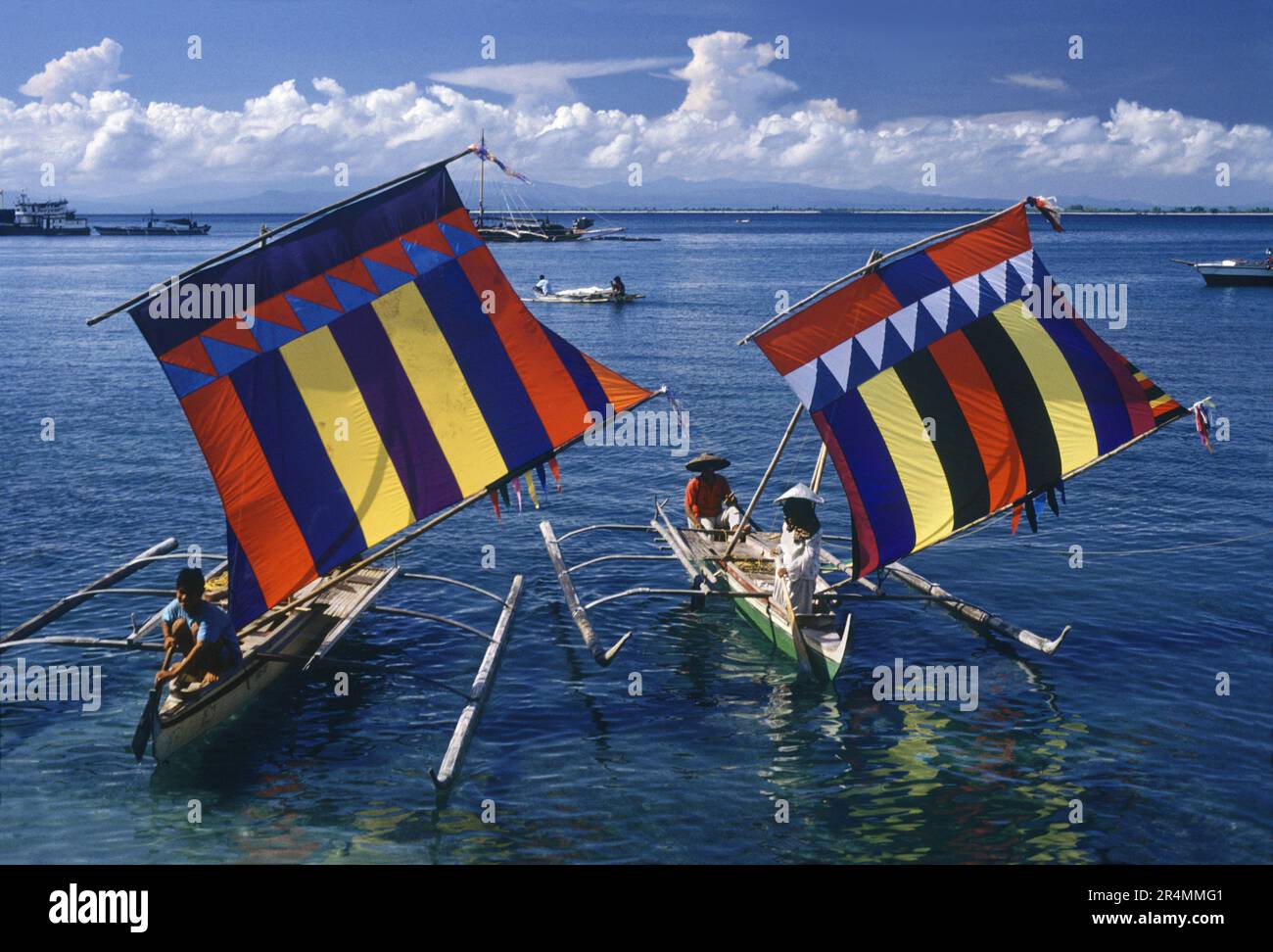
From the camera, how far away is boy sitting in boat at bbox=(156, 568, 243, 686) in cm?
1828

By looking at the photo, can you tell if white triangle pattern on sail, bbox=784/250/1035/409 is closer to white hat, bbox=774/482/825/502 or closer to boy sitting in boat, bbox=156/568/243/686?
white hat, bbox=774/482/825/502

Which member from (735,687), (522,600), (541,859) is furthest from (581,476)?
(541,859)

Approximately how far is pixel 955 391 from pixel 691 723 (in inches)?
323

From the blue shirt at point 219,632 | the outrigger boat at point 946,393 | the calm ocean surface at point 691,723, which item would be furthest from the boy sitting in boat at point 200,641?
the outrigger boat at point 946,393

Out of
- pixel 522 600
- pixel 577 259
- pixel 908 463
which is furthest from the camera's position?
pixel 577 259

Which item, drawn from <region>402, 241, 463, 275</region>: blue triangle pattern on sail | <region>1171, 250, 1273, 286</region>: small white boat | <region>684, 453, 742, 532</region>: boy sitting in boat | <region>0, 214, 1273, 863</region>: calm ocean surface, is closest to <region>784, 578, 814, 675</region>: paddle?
<region>0, 214, 1273, 863</region>: calm ocean surface

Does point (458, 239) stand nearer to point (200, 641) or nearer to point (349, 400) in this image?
point (349, 400)

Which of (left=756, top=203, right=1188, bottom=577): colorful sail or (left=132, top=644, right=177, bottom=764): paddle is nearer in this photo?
(left=132, top=644, right=177, bottom=764): paddle

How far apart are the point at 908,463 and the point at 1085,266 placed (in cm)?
14332

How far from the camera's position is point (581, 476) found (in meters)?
40.3

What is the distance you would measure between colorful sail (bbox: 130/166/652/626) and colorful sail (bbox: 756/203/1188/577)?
4491mm

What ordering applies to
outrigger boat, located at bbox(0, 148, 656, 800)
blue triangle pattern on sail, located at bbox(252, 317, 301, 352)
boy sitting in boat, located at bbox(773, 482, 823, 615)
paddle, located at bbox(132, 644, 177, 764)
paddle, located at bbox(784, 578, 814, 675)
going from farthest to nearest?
boy sitting in boat, located at bbox(773, 482, 823, 615) < paddle, located at bbox(784, 578, 814, 675) < blue triangle pattern on sail, located at bbox(252, 317, 301, 352) < outrigger boat, located at bbox(0, 148, 656, 800) < paddle, located at bbox(132, 644, 177, 764)

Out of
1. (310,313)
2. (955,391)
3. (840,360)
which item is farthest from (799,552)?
(310,313)
